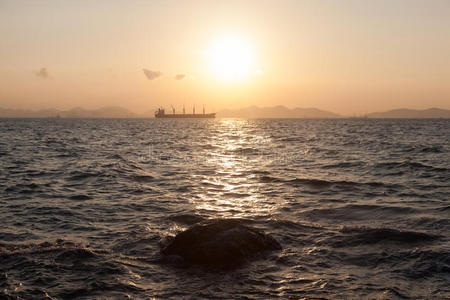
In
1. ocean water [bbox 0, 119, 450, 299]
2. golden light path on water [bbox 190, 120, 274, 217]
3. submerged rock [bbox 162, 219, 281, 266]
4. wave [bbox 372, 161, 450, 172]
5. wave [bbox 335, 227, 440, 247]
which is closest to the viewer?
ocean water [bbox 0, 119, 450, 299]

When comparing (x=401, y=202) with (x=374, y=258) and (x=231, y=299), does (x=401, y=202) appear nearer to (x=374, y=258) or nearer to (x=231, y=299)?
(x=374, y=258)

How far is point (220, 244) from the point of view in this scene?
8.20m

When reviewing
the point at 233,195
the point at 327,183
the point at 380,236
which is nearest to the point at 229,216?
the point at 233,195

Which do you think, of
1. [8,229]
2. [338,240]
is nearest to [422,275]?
[338,240]

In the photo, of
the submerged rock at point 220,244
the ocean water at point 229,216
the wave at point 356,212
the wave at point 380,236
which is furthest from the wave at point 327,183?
the submerged rock at point 220,244

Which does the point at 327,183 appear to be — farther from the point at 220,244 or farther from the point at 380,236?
the point at 220,244

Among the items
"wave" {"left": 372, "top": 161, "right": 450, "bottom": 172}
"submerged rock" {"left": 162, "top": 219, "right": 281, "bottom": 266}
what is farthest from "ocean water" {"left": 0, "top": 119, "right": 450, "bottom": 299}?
"wave" {"left": 372, "top": 161, "right": 450, "bottom": 172}

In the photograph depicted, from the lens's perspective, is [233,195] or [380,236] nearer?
[380,236]

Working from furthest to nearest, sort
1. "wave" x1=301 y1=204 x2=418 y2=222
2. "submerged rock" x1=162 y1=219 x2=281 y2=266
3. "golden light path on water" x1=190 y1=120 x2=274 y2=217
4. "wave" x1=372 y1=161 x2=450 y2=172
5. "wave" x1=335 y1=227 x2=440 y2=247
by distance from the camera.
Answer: "wave" x1=372 y1=161 x2=450 y2=172 < "golden light path on water" x1=190 y1=120 x2=274 y2=217 < "wave" x1=301 y1=204 x2=418 y2=222 < "wave" x1=335 y1=227 x2=440 y2=247 < "submerged rock" x1=162 y1=219 x2=281 y2=266

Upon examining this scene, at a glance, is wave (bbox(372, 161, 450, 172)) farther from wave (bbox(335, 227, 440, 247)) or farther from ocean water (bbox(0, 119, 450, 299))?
wave (bbox(335, 227, 440, 247))

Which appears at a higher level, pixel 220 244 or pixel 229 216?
pixel 220 244

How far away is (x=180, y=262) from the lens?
7.98 m

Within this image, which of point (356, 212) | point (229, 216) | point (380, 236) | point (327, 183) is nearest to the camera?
point (380, 236)

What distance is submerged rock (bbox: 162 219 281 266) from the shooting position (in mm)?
8023
